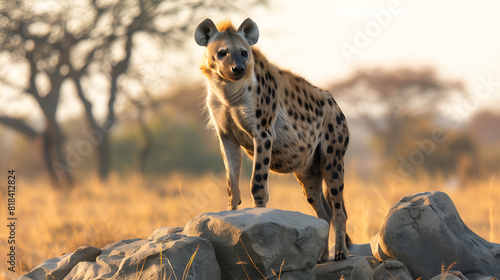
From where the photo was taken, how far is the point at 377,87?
2789cm

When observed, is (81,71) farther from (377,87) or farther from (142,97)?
(377,87)

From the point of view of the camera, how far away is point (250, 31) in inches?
220

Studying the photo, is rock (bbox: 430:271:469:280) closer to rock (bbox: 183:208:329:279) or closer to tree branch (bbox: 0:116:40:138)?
rock (bbox: 183:208:329:279)

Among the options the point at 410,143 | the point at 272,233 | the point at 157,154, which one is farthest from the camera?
the point at 157,154

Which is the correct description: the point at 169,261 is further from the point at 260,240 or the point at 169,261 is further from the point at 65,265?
the point at 65,265

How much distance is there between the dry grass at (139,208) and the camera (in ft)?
28.3

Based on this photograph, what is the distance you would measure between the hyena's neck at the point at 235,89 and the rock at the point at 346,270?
180 centimetres

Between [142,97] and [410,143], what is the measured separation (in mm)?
10184

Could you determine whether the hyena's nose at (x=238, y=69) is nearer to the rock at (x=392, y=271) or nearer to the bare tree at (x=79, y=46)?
the rock at (x=392, y=271)

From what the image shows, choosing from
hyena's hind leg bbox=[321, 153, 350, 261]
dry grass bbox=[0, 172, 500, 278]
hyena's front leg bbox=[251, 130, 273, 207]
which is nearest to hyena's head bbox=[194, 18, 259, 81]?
hyena's front leg bbox=[251, 130, 273, 207]

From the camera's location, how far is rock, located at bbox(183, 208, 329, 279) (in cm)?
481

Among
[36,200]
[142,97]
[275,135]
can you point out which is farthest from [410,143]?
[275,135]

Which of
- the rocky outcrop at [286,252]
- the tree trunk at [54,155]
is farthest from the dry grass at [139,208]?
the rocky outcrop at [286,252]

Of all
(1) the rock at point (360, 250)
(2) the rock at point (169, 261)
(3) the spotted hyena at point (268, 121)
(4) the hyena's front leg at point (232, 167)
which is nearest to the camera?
(2) the rock at point (169, 261)
